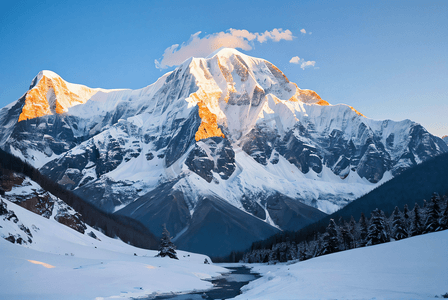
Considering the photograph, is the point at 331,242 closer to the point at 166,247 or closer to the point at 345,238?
the point at 345,238

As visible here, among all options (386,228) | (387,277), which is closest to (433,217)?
(386,228)

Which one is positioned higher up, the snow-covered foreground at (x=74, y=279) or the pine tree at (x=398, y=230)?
the pine tree at (x=398, y=230)

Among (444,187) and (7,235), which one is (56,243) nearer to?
(7,235)

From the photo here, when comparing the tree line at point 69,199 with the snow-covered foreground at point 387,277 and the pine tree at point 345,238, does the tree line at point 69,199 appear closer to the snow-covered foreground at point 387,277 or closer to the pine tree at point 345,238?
the pine tree at point 345,238

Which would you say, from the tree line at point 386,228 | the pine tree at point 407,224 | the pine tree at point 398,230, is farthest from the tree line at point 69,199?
the pine tree at point 407,224

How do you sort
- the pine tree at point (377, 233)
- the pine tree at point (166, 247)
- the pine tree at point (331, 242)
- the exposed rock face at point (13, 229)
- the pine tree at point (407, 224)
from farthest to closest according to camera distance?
the pine tree at point (331, 242) < the pine tree at point (166, 247) < the pine tree at point (407, 224) < the pine tree at point (377, 233) < the exposed rock face at point (13, 229)

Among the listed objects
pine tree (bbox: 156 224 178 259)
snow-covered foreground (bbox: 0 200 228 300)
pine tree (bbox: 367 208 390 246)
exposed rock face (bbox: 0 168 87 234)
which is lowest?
snow-covered foreground (bbox: 0 200 228 300)

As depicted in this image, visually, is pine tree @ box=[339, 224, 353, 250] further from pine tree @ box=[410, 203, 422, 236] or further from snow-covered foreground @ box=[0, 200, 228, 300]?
snow-covered foreground @ box=[0, 200, 228, 300]

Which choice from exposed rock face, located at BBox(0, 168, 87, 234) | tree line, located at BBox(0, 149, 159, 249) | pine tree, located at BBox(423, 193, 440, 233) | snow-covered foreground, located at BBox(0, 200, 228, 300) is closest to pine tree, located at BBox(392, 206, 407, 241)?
pine tree, located at BBox(423, 193, 440, 233)

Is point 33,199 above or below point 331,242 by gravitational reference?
above
